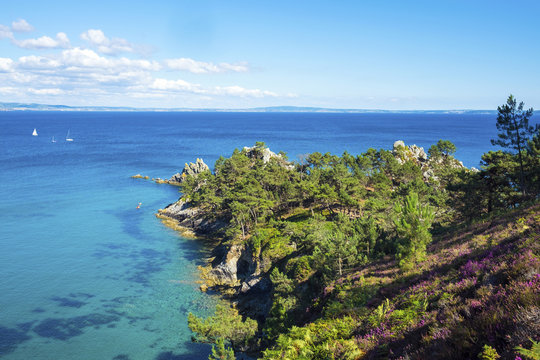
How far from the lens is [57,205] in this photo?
8112 cm

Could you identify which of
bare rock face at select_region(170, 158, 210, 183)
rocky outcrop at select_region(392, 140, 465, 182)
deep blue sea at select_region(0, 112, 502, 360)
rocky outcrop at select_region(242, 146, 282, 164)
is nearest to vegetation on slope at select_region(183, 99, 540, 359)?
deep blue sea at select_region(0, 112, 502, 360)

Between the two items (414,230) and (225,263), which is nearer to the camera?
(414,230)

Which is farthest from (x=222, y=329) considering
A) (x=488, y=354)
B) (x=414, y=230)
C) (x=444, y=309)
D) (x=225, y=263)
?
(x=225, y=263)

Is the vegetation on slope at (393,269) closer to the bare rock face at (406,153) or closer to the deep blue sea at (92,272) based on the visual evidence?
the deep blue sea at (92,272)

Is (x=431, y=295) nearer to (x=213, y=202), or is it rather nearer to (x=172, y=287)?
(x=172, y=287)

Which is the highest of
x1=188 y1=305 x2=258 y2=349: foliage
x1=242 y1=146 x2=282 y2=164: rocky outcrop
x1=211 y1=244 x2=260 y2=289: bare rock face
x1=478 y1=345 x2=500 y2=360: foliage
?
x1=478 y1=345 x2=500 y2=360: foliage

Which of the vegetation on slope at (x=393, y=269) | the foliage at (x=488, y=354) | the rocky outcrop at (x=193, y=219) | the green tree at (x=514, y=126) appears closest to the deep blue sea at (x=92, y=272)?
the rocky outcrop at (x=193, y=219)

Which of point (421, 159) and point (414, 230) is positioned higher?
point (414, 230)

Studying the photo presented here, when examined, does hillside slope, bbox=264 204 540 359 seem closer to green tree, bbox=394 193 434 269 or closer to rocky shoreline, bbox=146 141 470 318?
green tree, bbox=394 193 434 269

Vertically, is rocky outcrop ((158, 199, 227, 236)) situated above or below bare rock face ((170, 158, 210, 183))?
below

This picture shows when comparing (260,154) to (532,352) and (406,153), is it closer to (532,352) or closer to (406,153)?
(406,153)

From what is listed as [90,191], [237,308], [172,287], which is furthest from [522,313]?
[90,191]

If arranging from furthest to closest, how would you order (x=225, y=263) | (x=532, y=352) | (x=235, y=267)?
1. (x=235, y=267)
2. (x=225, y=263)
3. (x=532, y=352)

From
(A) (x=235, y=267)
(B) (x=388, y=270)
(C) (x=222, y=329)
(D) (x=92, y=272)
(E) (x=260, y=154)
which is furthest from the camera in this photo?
(E) (x=260, y=154)
